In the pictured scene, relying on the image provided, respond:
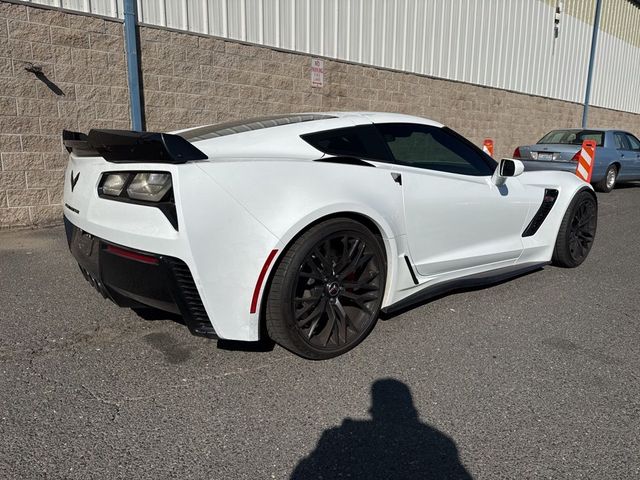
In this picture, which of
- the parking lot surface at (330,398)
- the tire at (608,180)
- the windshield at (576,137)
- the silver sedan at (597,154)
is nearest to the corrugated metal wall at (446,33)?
the windshield at (576,137)

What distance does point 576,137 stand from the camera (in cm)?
1059

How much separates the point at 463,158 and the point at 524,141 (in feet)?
43.2

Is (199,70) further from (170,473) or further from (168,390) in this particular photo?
(170,473)

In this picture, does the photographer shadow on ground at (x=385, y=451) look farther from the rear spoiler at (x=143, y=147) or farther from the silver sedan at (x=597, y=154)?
the silver sedan at (x=597, y=154)

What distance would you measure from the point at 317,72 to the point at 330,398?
24.5 ft

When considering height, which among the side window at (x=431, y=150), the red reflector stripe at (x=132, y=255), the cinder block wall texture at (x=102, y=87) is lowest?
the red reflector stripe at (x=132, y=255)

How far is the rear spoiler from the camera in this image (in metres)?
2.28

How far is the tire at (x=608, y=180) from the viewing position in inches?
426

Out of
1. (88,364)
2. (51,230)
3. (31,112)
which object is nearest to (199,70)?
(31,112)

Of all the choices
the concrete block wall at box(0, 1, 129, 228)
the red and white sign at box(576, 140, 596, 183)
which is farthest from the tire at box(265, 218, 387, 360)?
the red and white sign at box(576, 140, 596, 183)

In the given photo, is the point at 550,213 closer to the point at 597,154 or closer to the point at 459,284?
the point at 459,284

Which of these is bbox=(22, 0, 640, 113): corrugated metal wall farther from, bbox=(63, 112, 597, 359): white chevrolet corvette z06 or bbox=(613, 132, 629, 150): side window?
bbox=(63, 112, 597, 359): white chevrolet corvette z06

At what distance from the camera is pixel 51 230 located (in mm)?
6031

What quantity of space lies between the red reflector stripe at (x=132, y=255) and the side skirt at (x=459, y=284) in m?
1.39
